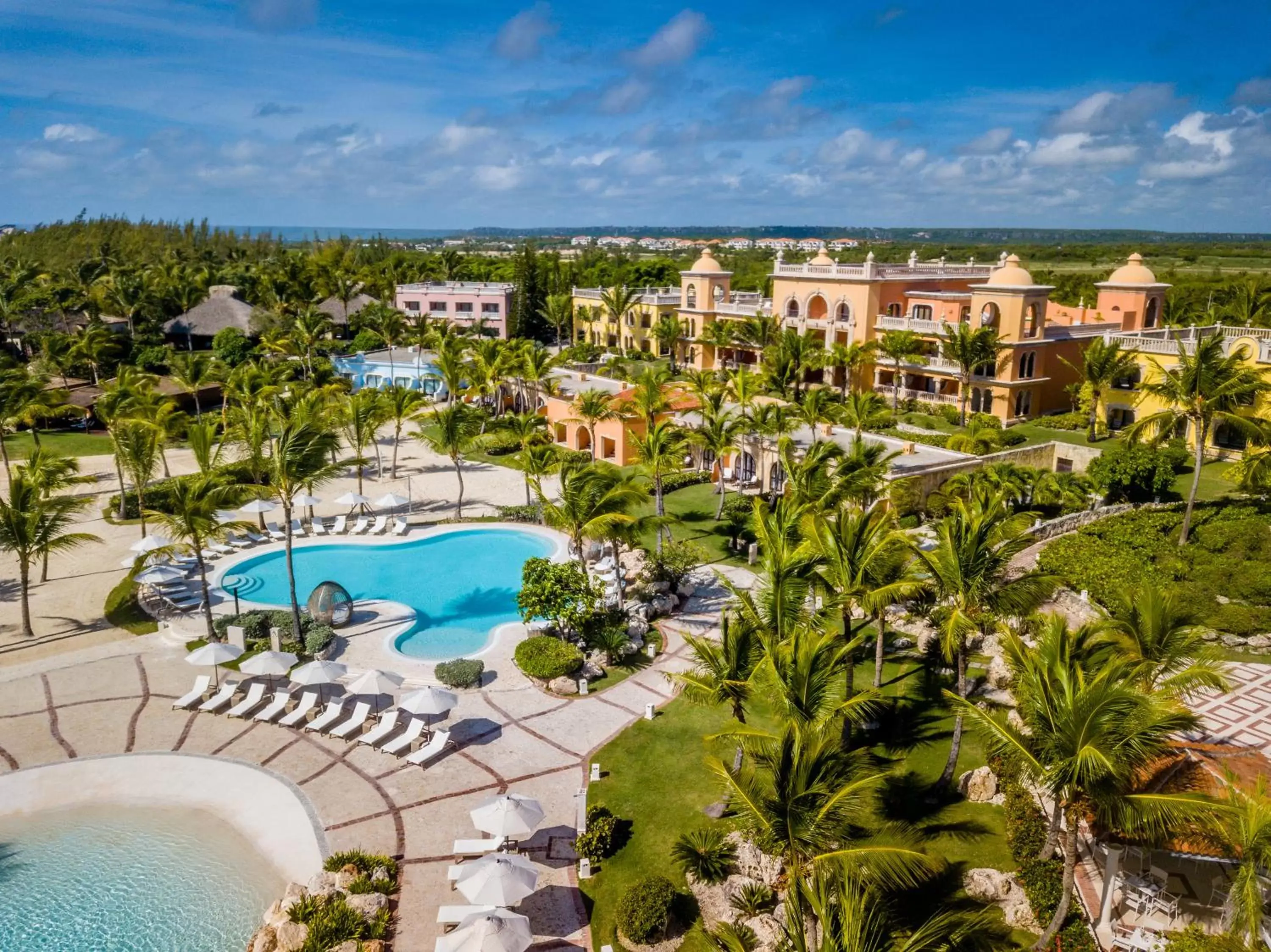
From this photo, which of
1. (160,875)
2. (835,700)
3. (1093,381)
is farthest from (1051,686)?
(1093,381)

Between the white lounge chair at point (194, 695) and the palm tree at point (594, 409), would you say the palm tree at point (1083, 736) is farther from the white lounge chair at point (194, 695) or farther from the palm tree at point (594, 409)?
the palm tree at point (594, 409)

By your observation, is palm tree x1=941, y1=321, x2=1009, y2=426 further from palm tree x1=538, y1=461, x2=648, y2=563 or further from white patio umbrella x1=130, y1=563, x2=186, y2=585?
white patio umbrella x1=130, y1=563, x2=186, y2=585

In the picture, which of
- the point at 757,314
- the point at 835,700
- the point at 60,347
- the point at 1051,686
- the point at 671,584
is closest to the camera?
the point at 1051,686

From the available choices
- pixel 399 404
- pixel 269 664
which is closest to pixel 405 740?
pixel 269 664

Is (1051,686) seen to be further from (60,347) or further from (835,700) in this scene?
(60,347)

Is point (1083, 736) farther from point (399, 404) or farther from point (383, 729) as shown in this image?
point (399, 404)

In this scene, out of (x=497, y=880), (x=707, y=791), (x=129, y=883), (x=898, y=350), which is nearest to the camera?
(x=497, y=880)
